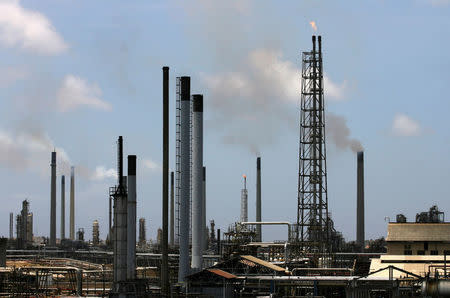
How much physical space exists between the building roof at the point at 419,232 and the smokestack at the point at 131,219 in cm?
2445

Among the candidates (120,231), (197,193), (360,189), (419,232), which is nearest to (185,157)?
(197,193)

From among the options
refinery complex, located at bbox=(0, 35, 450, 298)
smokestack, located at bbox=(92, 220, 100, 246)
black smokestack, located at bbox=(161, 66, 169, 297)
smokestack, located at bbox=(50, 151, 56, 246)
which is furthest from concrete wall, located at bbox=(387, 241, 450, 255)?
smokestack, located at bbox=(92, 220, 100, 246)

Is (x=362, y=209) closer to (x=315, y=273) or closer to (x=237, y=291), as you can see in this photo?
(x=315, y=273)

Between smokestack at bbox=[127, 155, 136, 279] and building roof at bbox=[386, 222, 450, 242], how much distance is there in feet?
80.2

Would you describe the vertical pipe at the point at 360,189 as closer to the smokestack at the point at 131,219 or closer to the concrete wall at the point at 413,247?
the concrete wall at the point at 413,247

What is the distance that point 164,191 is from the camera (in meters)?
55.6

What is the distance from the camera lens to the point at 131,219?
55344 millimetres

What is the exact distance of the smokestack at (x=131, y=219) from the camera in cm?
5412

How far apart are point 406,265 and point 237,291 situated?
1288 centimetres

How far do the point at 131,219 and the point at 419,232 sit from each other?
26.8m

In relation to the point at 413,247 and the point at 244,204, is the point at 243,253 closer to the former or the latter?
A: the point at 413,247

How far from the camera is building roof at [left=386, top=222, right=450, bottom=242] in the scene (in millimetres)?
68688

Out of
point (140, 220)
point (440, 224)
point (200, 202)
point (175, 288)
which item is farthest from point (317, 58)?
point (140, 220)

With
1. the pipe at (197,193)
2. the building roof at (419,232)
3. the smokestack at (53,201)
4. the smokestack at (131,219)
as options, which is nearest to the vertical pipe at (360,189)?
the building roof at (419,232)
